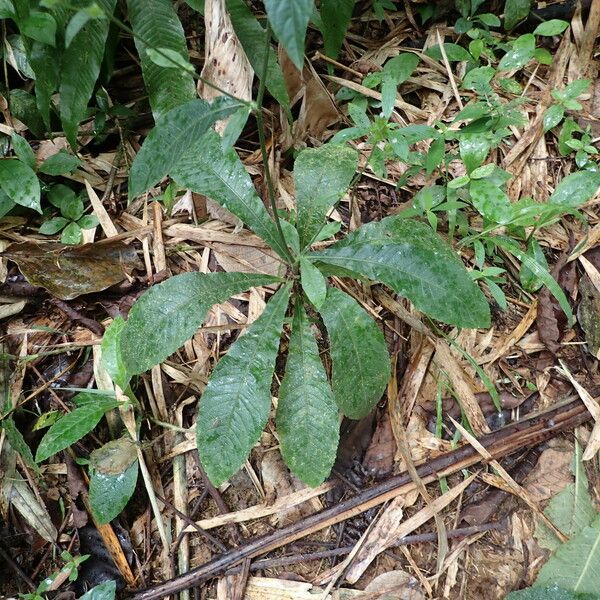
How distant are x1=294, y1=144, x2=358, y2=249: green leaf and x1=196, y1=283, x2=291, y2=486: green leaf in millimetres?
326

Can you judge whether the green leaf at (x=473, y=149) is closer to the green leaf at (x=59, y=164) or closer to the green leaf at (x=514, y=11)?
the green leaf at (x=514, y=11)

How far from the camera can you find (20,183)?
1.92 meters

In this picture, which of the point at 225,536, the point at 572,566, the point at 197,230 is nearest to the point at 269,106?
the point at 197,230

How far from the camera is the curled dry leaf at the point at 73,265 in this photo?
1896mm

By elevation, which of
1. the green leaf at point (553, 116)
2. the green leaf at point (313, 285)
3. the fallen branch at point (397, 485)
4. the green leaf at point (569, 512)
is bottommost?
the green leaf at point (569, 512)

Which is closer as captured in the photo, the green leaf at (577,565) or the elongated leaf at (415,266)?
the elongated leaf at (415,266)

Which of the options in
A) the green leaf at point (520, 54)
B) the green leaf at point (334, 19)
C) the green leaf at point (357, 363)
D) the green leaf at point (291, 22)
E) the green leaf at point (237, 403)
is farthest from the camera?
the green leaf at point (520, 54)

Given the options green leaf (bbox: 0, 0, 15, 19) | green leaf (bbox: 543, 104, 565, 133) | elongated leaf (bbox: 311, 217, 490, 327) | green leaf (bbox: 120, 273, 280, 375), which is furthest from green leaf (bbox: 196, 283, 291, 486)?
green leaf (bbox: 543, 104, 565, 133)

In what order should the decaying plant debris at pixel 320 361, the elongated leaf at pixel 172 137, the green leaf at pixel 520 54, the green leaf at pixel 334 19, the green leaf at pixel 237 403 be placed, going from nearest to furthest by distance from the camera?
the elongated leaf at pixel 172 137 < the green leaf at pixel 237 403 < the decaying plant debris at pixel 320 361 < the green leaf at pixel 334 19 < the green leaf at pixel 520 54

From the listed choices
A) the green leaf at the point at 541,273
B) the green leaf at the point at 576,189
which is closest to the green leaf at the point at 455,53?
the green leaf at the point at 576,189

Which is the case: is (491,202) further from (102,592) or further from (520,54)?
(102,592)

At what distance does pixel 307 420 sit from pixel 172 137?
2.65 ft

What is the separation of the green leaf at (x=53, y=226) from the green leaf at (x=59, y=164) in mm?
167

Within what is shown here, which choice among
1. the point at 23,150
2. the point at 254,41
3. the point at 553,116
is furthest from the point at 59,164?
the point at 553,116
